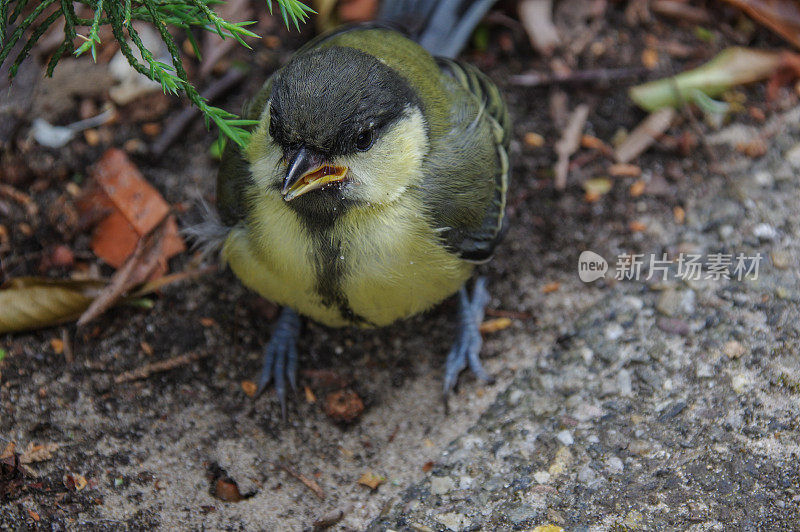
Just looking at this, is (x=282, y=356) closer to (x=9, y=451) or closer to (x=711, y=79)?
(x=9, y=451)

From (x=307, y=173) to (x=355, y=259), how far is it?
0.39 meters

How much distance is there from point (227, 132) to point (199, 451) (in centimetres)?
124

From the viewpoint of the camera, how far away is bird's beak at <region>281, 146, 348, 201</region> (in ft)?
8.23

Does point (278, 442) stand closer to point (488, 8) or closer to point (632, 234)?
point (632, 234)

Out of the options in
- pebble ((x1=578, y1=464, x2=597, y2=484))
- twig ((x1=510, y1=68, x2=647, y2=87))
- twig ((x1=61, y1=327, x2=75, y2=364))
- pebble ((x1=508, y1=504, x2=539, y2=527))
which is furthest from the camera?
twig ((x1=510, y1=68, x2=647, y2=87))

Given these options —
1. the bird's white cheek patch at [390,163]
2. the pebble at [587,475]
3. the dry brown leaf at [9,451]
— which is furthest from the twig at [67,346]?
the pebble at [587,475]

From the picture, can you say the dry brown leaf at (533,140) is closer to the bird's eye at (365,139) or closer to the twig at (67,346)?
the bird's eye at (365,139)

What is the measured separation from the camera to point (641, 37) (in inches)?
170

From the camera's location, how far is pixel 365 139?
261 cm

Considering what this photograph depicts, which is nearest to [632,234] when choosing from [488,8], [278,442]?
[488,8]

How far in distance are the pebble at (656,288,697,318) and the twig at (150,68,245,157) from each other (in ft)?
7.54

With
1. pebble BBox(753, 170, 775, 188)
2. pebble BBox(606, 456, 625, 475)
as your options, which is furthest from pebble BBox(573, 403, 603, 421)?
pebble BBox(753, 170, 775, 188)

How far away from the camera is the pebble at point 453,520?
2637mm

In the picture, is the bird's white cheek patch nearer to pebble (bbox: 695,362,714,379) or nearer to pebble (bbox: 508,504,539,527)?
pebble (bbox: 508,504,539,527)
